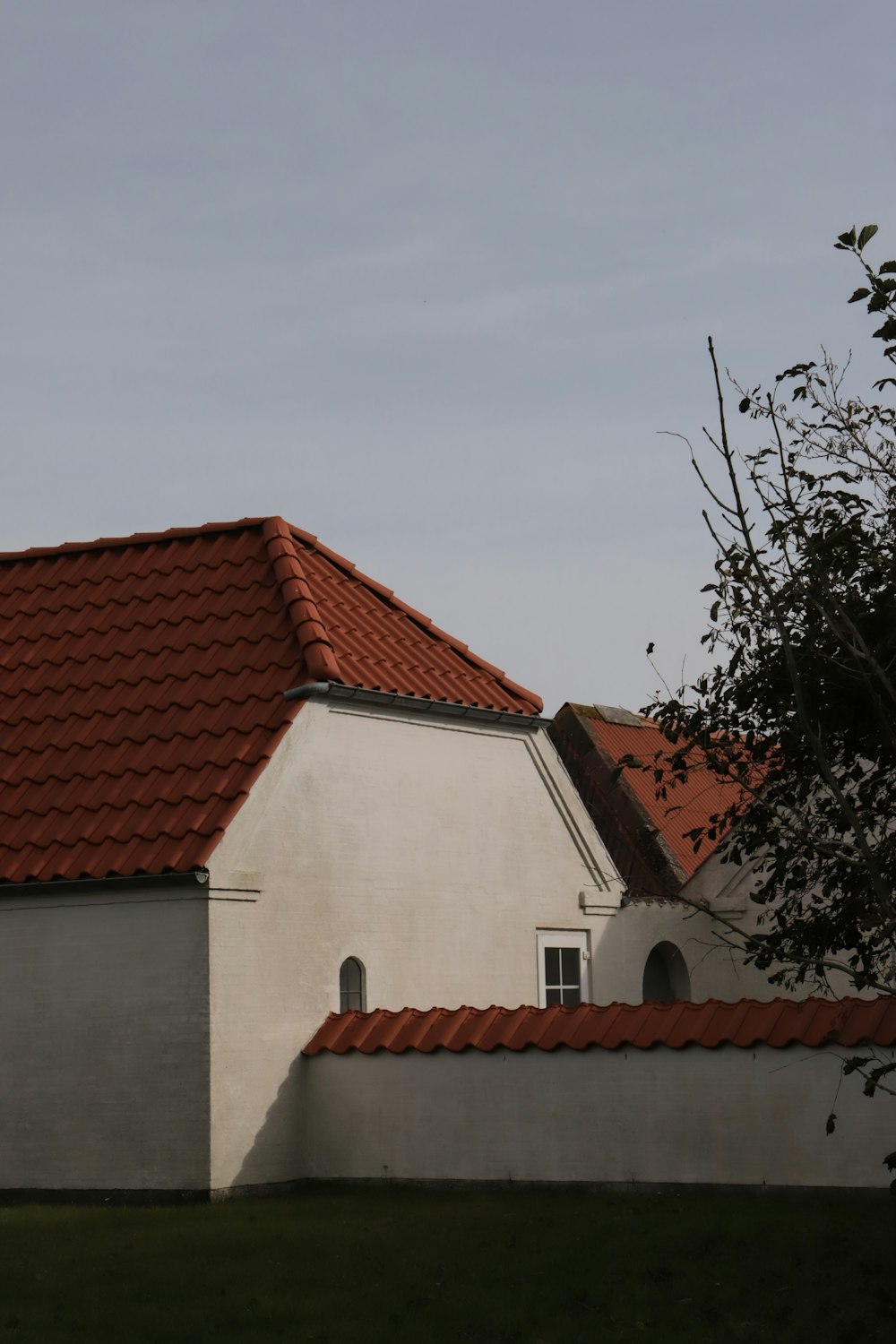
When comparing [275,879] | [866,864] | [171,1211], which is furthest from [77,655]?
[866,864]

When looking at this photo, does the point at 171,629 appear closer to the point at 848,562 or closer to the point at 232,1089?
the point at 232,1089

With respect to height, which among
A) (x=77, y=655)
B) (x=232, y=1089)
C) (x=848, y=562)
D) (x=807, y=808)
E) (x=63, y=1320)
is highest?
(x=77, y=655)

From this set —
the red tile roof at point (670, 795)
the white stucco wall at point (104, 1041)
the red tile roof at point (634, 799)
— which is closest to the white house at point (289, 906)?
the white stucco wall at point (104, 1041)

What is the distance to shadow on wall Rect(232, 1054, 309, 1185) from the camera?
16766 millimetres

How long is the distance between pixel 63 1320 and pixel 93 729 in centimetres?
870

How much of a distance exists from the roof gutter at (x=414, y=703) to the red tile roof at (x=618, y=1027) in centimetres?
342

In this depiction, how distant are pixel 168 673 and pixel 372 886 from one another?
354 centimetres

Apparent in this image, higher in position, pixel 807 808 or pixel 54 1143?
pixel 807 808

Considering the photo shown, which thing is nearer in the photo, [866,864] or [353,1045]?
[866,864]

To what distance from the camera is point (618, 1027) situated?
1560 centimetres

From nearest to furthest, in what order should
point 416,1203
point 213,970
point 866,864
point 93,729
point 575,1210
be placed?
point 866,864 < point 575,1210 < point 416,1203 < point 213,970 < point 93,729

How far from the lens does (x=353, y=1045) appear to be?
1722 centimetres

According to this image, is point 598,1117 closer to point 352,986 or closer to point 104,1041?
point 352,986

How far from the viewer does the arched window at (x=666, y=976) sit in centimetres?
2638
